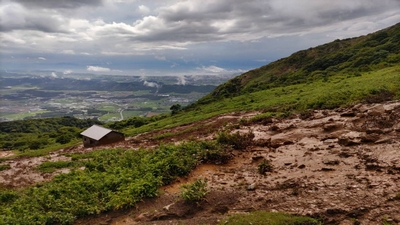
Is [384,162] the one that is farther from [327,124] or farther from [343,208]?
→ [327,124]

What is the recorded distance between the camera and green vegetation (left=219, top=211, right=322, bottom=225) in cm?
772

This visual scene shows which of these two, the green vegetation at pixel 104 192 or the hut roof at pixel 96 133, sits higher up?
the green vegetation at pixel 104 192

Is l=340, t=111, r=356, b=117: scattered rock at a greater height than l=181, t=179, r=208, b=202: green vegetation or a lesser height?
greater

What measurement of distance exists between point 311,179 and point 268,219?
3.25m

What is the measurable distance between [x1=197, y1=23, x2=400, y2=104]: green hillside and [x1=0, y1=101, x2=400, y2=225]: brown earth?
3257cm

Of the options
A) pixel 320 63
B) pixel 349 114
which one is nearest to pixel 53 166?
pixel 349 114

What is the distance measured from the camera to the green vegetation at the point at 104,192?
10383mm

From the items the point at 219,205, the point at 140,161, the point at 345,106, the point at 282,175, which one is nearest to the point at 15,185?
the point at 140,161

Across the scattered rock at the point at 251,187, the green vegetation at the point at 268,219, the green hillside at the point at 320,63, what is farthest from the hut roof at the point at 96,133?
the green hillside at the point at 320,63

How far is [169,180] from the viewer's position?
12414 millimetres

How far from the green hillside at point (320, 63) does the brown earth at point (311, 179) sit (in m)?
32.6

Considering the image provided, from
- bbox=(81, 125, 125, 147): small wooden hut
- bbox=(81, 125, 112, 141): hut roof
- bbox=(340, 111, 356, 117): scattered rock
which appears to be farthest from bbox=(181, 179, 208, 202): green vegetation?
bbox=(81, 125, 112, 141): hut roof

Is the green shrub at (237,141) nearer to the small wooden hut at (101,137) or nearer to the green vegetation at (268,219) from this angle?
the green vegetation at (268,219)

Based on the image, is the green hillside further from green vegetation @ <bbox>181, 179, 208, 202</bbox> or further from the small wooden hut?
green vegetation @ <bbox>181, 179, 208, 202</bbox>
